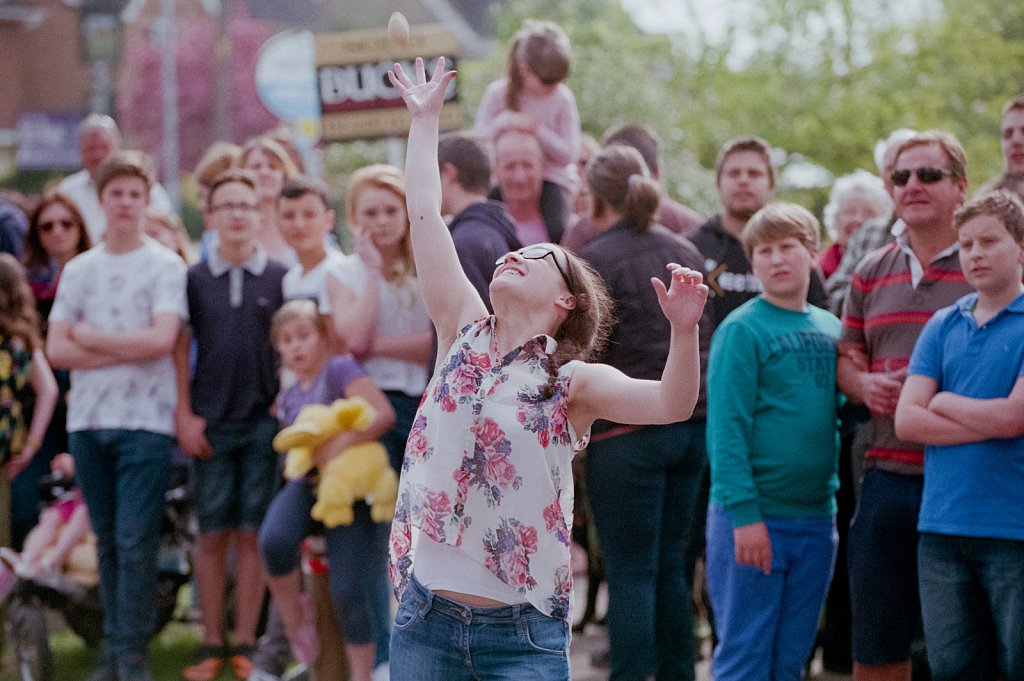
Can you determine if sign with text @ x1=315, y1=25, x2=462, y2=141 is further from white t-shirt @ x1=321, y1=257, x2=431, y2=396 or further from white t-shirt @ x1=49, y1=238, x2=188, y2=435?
white t-shirt @ x1=321, y1=257, x2=431, y2=396

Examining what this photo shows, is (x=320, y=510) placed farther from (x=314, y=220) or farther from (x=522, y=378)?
(x=522, y=378)

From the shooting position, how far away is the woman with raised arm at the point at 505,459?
3.06m

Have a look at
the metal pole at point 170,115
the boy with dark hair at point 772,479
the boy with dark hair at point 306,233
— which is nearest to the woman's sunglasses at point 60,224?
the boy with dark hair at point 306,233

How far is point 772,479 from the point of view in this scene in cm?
459

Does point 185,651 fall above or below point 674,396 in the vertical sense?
below

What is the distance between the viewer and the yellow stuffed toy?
5227 mm

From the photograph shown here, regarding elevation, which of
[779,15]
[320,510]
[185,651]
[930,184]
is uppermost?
[779,15]

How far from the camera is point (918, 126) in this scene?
24.2 metres

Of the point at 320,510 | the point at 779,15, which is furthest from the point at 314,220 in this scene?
the point at 779,15

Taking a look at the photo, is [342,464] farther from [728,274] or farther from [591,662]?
[728,274]

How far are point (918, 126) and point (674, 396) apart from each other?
22.9m

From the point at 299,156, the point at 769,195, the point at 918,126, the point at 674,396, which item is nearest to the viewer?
the point at 674,396

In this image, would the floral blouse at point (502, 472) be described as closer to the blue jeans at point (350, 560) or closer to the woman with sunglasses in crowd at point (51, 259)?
the blue jeans at point (350, 560)

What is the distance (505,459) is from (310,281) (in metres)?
3.26
